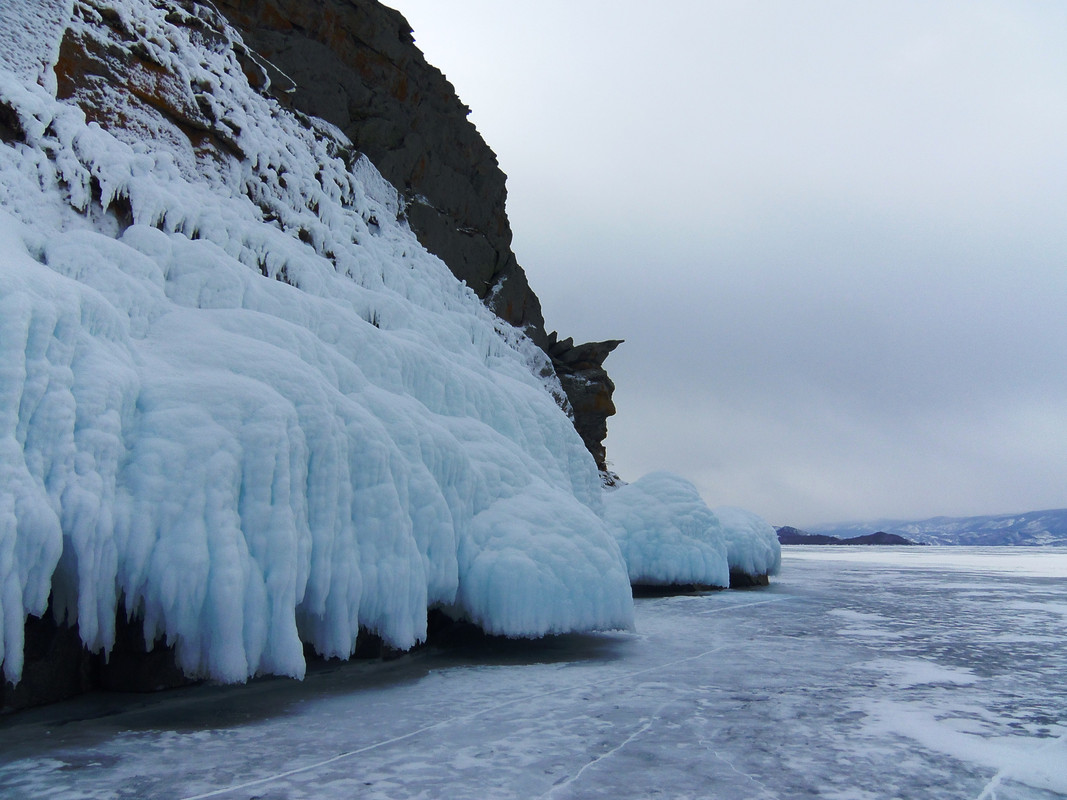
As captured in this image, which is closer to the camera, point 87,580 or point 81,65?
point 87,580

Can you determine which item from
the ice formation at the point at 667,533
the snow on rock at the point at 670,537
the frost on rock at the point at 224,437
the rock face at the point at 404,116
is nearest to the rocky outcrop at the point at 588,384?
the rock face at the point at 404,116

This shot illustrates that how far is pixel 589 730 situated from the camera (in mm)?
4191

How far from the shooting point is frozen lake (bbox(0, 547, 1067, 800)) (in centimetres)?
326

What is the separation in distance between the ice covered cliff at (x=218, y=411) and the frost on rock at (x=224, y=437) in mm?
17

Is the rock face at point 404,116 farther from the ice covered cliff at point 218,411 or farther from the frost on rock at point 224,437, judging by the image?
the frost on rock at point 224,437

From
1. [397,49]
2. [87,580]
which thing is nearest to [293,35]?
[397,49]

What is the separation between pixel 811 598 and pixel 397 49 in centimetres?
1486

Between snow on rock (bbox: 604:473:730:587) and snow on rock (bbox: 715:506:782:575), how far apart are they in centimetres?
186

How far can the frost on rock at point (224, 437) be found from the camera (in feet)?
12.5

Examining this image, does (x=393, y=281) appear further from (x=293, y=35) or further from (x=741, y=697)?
(x=741, y=697)

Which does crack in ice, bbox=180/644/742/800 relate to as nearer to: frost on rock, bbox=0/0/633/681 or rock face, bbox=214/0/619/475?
frost on rock, bbox=0/0/633/681

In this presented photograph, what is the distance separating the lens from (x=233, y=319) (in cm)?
604

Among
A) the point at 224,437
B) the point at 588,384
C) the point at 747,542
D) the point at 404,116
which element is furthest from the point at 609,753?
the point at 588,384

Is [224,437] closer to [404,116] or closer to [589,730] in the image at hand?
[589,730]
